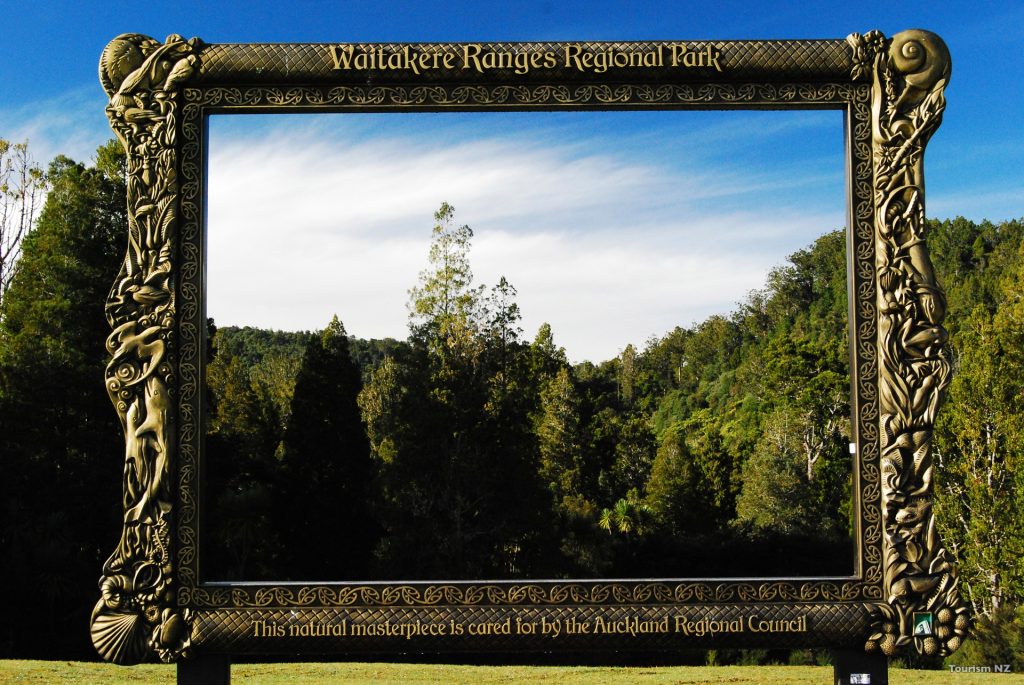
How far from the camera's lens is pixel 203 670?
6699 mm

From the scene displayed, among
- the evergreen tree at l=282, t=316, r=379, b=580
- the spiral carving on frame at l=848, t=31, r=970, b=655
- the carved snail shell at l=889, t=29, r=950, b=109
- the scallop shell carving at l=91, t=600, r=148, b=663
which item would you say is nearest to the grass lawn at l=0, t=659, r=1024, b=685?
the spiral carving on frame at l=848, t=31, r=970, b=655

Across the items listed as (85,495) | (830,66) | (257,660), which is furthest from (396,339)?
(85,495)

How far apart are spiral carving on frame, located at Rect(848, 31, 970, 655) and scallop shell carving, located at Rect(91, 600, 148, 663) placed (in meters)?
4.81

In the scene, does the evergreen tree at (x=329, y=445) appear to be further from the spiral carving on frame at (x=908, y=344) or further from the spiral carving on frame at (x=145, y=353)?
the spiral carving on frame at (x=908, y=344)

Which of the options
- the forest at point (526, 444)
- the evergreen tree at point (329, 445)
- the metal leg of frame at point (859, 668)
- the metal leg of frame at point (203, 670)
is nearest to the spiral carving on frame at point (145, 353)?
the metal leg of frame at point (203, 670)

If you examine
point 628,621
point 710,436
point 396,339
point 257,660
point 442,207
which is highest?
point 442,207

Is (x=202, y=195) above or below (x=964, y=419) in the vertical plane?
above

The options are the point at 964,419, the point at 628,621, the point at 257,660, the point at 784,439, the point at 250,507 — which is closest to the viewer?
the point at 628,621

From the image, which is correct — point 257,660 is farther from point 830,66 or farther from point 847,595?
point 830,66

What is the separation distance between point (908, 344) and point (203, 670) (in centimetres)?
520

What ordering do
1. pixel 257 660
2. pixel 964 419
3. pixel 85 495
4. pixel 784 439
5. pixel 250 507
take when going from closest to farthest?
pixel 250 507 → pixel 784 439 → pixel 964 419 → pixel 257 660 → pixel 85 495

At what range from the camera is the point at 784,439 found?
7.45 m

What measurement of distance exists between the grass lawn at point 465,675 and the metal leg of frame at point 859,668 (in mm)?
2381

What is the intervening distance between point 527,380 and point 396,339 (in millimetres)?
998
